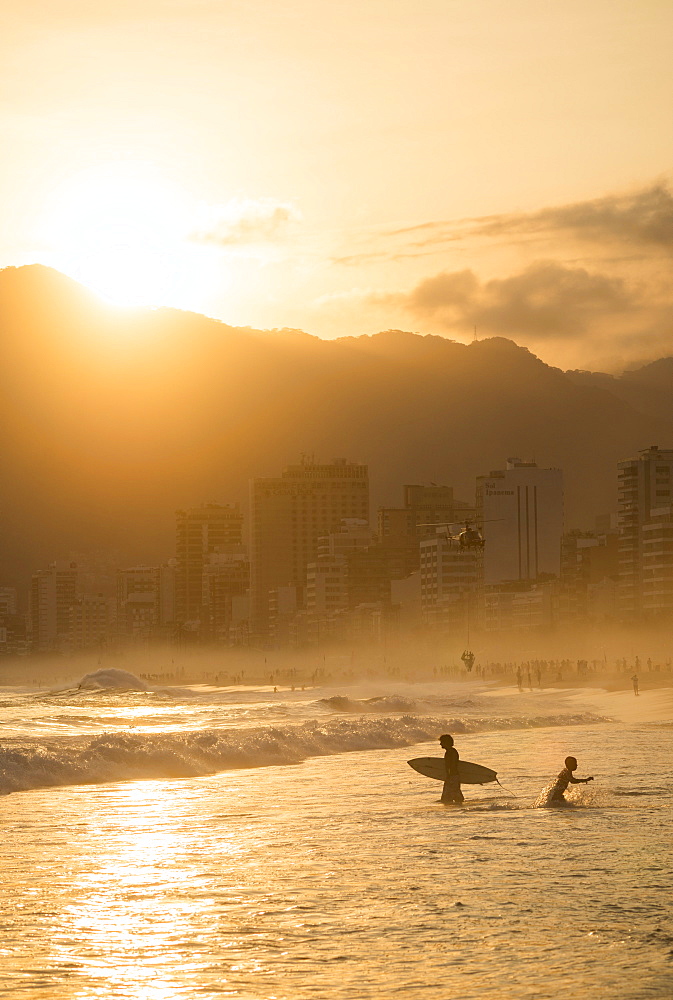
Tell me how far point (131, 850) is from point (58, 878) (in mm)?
2704

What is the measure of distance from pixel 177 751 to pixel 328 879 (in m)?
24.6

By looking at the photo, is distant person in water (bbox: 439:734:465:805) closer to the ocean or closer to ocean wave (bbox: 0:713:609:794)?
the ocean

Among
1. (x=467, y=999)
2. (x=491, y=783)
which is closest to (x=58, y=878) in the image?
(x=467, y=999)

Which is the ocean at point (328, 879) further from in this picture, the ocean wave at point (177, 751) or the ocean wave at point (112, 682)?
the ocean wave at point (112, 682)

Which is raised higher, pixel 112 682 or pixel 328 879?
pixel 328 879

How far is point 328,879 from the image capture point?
19.1 metres

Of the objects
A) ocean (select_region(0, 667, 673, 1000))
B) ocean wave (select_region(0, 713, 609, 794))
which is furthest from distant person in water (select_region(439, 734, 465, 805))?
ocean wave (select_region(0, 713, 609, 794))

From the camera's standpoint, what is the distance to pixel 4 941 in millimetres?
15344

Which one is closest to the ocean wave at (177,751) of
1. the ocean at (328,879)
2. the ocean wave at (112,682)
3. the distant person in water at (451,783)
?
the ocean at (328,879)

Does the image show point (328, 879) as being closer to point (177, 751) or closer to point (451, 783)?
point (451, 783)

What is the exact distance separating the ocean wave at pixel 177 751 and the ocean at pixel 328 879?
161 millimetres

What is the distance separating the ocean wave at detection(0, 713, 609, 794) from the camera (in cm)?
3803

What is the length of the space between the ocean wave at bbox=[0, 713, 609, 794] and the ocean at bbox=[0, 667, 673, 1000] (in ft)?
0.53

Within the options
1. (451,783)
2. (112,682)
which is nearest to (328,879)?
(451,783)
